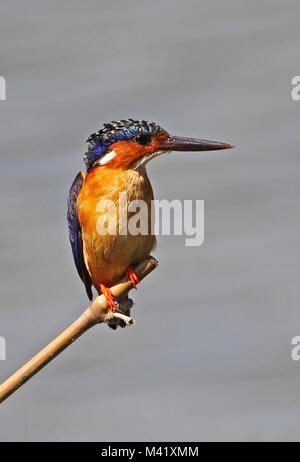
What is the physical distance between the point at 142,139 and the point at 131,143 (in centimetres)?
3

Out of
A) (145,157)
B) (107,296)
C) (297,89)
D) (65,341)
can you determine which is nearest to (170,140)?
(145,157)

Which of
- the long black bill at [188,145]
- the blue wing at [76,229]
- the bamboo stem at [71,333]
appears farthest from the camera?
the blue wing at [76,229]

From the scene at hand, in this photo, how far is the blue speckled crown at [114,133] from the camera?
6.31ft

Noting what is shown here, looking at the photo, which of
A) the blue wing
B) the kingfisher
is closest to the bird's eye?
the kingfisher

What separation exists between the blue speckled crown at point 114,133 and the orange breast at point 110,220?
0.04 m

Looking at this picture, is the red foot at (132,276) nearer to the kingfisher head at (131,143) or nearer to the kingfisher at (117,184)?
the kingfisher at (117,184)

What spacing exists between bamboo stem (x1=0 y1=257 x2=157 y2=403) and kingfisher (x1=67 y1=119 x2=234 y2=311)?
0.16 meters

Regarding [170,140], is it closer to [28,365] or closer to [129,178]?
[129,178]

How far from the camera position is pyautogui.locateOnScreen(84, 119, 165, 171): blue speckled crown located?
1.92 meters

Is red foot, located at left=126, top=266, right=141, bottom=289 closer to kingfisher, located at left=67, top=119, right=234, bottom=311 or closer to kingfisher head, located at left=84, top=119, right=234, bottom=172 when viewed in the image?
kingfisher, located at left=67, top=119, right=234, bottom=311

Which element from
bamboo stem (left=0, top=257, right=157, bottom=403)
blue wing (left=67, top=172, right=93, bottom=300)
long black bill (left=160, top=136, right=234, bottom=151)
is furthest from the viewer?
blue wing (left=67, top=172, right=93, bottom=300)

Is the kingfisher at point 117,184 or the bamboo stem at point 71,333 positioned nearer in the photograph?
the bamboo stem at point 71,333

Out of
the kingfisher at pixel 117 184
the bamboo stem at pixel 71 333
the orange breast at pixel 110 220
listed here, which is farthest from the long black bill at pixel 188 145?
the bamboo stem at pixel 71 333

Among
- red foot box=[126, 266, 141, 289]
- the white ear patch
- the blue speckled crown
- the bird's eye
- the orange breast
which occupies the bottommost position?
red foot box=[126, 266, 141, 289]
